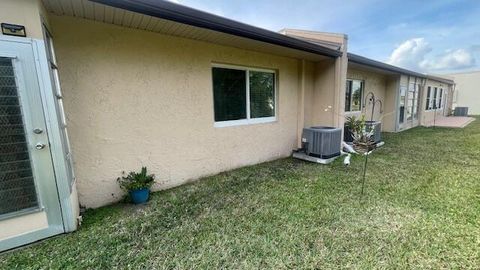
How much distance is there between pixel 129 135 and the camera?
360cm

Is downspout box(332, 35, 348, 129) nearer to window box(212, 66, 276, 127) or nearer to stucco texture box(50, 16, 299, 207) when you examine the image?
window box(212, 66, 276, 127)

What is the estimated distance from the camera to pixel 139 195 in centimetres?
348

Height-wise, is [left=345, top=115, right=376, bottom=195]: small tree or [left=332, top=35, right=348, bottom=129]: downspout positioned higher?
[left=332, top=35, right=348, bottom=129]: downspout

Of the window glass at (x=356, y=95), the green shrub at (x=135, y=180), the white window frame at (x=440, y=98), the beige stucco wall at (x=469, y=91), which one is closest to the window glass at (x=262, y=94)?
the green shrub at (x=135, y=180)

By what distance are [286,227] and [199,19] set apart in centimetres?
304

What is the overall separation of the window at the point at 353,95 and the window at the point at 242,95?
14.1 feet

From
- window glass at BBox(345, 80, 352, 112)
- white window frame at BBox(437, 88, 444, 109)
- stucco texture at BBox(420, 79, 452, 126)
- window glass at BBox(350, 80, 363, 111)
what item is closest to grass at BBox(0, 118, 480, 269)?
window glass at BBox(345, 80, 352, 112)

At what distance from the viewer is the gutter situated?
102 inches

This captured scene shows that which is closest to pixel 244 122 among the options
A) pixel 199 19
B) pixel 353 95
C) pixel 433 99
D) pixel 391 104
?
pixel 199 19

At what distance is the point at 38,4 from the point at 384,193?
5.26 metres

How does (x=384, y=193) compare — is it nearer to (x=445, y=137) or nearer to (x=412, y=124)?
(x=445, y=137)

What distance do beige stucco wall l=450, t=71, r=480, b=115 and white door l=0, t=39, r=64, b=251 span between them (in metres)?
33.3

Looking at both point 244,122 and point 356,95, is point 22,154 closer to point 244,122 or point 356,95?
point 244,122

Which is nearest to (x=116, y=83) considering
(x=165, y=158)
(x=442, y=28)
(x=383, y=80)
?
(x=165, y=158)
